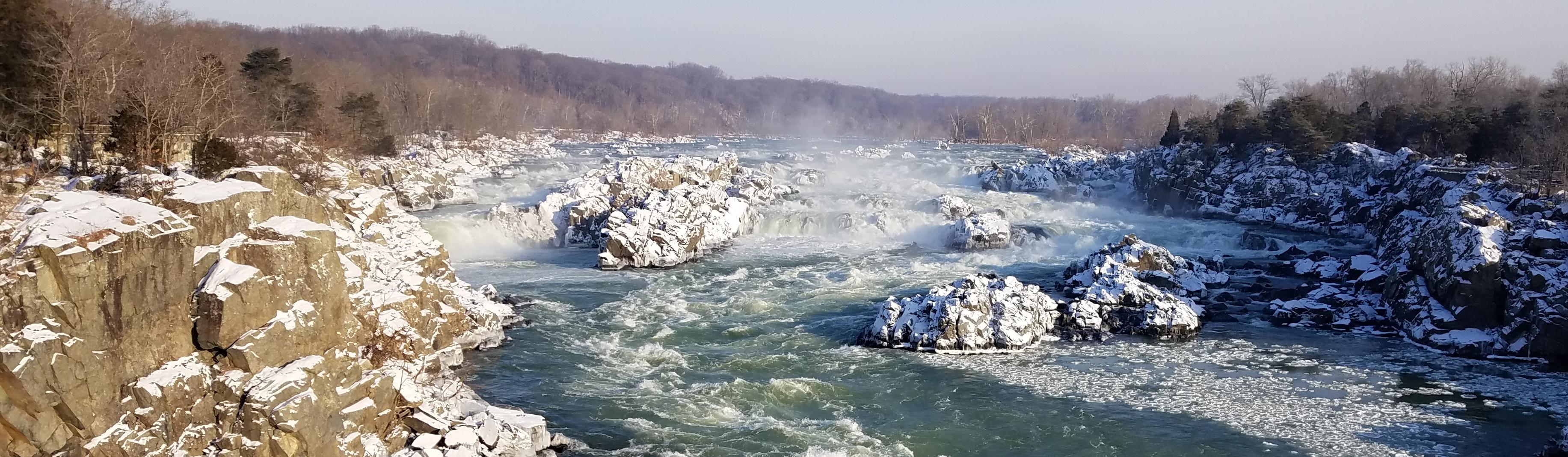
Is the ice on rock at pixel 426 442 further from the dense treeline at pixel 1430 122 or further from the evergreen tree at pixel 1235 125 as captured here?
the evergreen tree at pixel 1235 125

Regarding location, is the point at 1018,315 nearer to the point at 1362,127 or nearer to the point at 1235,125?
the point at 1235,125

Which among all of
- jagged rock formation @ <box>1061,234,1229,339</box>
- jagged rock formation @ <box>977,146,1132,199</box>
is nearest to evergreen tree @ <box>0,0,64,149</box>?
jagged rock formation @ <box>1061,234,1229,339</box>

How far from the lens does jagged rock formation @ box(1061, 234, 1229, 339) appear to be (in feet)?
70.3

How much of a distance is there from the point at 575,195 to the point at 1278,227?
31.6 m

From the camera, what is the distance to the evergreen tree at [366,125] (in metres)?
45.2

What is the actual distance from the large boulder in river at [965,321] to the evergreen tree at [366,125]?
32684mm

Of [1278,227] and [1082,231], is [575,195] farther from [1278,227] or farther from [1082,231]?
[1278,227]

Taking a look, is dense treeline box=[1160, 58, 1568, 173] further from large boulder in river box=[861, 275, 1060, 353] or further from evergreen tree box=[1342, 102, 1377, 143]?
large boulder in river box=[861, 275, 1060, 353]

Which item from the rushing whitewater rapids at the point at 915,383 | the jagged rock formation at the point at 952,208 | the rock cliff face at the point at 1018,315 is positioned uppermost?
the jagged rock formation at the point at 952,208

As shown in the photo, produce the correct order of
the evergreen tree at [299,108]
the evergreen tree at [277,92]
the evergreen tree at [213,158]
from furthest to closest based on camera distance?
the evergreen tree at [299,108] → the evergreen tree at [277,92] → the evergreen tree at [213,158]

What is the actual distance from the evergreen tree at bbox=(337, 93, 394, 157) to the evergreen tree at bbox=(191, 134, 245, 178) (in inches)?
1057

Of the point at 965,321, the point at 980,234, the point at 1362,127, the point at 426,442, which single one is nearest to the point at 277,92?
the point at 980,234

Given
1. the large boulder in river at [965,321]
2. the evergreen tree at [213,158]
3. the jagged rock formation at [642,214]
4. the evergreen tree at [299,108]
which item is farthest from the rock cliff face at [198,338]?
the evergreen tree at [299,108]

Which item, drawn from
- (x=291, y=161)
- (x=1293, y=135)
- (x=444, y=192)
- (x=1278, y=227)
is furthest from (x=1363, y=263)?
(x=444, y=192)
